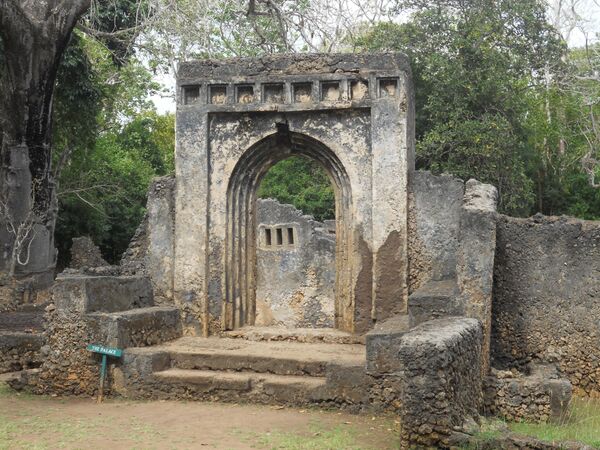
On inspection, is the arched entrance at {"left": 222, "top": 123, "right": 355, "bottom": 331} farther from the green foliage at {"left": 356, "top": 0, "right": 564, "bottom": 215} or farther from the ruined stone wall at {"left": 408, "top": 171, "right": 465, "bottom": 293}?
the green foliage at {"left": 356, "top": 0, "right": 564, "bottom": 215}

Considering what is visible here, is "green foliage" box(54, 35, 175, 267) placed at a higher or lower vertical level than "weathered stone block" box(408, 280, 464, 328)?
higher

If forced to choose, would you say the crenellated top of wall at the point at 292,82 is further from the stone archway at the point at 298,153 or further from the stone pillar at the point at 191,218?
the stone pillar at the point at 191,218

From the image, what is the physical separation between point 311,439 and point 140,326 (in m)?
3.22

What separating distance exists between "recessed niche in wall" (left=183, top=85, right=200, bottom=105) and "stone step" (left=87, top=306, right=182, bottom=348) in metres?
2.69

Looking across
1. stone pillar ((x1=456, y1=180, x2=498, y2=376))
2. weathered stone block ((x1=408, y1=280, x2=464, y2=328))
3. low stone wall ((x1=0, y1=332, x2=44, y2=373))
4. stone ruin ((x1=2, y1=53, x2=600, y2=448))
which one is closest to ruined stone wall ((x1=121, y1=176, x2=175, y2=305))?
stone ruin ((x1=2, y1=53, x2=600, y2=448))

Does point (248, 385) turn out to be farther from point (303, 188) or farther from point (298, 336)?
point (303, 188)

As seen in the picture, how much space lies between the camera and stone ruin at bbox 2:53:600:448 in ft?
26.0

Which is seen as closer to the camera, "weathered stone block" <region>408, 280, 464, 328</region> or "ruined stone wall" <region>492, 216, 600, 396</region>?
"weathered stone block" <region>408, 280, 464, 328</region>

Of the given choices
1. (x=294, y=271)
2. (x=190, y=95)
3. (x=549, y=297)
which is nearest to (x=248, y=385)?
(x=549, y=297)

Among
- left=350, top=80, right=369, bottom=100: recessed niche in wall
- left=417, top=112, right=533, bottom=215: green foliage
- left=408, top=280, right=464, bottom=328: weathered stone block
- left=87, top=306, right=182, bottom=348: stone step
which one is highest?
left=417, top=112, right=533, bottom=215: green foliage

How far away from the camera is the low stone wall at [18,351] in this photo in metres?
10.5

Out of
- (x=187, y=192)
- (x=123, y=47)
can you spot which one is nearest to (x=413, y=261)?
(x=187, y=192)

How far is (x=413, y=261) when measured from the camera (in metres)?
9.92

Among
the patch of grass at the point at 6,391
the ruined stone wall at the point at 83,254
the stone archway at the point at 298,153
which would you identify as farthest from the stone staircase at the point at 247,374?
the ruined stone wall at the point at 83,254
